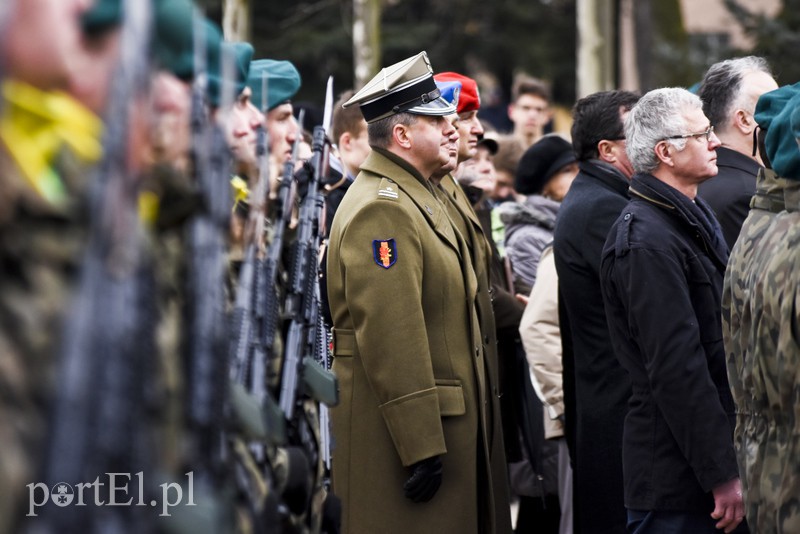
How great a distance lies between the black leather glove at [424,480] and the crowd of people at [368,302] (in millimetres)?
14

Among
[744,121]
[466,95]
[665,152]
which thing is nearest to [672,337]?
[665,152]

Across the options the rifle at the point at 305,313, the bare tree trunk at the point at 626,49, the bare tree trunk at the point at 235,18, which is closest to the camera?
the rifle at the point at 305,313

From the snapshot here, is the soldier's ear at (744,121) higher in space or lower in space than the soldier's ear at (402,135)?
higher

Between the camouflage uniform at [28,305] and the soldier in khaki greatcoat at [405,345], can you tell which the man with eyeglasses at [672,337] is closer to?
the soldier in khaki greatcoat at [405,345]

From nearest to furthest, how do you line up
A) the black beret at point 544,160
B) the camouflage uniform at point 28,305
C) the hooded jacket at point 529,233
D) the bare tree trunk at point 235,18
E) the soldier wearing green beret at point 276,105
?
the camouflage uniform at point 28,305
the soldier wearing green beret at point 276,105
the hooded jacket at point 529,233
the black beret at point 544,160
the bare tree trunk at point 235,18

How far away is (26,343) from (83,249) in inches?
5.8

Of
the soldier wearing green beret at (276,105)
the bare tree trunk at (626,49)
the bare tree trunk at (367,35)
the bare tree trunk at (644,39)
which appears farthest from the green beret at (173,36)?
the bare tree trunk at (626,49)

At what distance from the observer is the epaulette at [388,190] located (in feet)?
15.1

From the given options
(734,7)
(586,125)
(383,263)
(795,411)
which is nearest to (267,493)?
(795,411)

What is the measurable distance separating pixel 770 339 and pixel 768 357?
0.16ft

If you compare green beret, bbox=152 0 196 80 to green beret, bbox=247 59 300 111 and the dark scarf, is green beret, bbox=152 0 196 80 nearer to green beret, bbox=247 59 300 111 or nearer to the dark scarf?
green beret, bbox=247 59 300 111

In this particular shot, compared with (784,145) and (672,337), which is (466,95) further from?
(784,145)

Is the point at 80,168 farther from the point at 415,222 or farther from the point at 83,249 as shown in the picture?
the point at 415,222

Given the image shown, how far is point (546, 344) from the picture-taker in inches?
220
